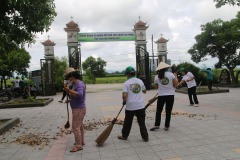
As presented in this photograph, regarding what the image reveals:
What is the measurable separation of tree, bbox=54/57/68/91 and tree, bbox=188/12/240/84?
10.6 m

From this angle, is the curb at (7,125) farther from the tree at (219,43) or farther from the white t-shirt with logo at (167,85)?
the tree at (219,43)

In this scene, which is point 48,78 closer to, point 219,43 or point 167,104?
point 219,43

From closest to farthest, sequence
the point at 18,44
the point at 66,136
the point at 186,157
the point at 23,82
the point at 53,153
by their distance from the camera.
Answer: the point at 186,157 → the point at 53,153 → the point at 66,136 → the point at 18,44 → the point at 23,82

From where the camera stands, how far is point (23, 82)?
19203 mm

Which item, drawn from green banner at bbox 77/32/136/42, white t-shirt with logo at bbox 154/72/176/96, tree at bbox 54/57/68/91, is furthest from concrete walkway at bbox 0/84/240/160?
tree at bbox 54/57/68/91

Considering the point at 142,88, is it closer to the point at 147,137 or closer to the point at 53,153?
the point at 147,137

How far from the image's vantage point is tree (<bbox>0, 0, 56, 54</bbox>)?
7.39m

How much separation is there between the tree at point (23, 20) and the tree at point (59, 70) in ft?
49.2

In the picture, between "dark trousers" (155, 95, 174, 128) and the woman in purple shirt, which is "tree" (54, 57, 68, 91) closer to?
"dark trousers" (155, 95, 174, 128)

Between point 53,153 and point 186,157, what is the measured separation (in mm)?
2383

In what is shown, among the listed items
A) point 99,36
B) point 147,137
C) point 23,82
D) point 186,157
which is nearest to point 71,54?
point 99,36

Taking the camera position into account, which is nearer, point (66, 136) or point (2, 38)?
point (66, 136)

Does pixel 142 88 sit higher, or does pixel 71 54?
pixel 71 54

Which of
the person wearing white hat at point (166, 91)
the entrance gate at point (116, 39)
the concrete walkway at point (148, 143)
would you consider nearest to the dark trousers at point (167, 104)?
the person wearing white hat at point (166, 91)
